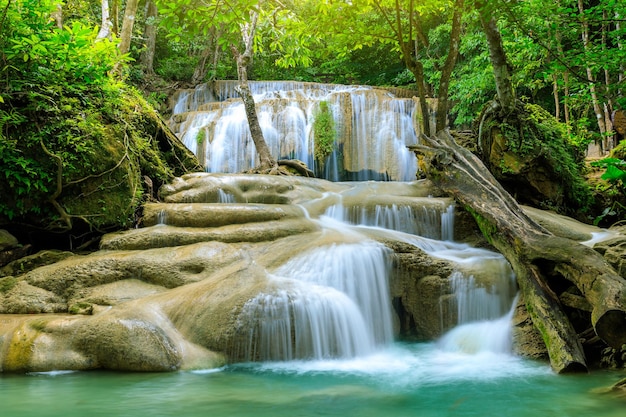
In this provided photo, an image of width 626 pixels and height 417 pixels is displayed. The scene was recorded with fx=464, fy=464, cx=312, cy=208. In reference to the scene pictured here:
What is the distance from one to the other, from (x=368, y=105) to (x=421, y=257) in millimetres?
9339

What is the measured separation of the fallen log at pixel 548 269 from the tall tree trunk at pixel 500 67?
2.38 metres

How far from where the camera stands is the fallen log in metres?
3.72

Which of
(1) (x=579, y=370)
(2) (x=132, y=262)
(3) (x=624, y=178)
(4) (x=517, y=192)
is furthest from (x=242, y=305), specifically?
(4) (x=517, y=192)

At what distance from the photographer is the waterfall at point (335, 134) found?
43.4 feet

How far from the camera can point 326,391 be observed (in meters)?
3.76

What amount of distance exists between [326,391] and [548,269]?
9.13 ft

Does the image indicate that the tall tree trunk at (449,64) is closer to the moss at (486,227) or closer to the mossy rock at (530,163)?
the mossy rock at (530,163)

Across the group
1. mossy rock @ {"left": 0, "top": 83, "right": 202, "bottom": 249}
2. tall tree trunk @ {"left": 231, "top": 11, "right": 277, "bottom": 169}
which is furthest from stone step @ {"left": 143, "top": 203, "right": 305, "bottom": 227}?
tall tree trunk @ {"left": 231, "top": 11, "right": 277, "bottom": 169}

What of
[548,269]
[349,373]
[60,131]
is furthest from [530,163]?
[60,131]

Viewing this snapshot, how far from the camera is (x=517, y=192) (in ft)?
30.0

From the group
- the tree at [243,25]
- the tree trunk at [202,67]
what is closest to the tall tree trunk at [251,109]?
the tree at [243,25]

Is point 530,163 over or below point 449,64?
below

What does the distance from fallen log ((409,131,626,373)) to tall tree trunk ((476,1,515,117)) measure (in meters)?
2.38

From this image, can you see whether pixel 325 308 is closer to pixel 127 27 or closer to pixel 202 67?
pixel 127 27
